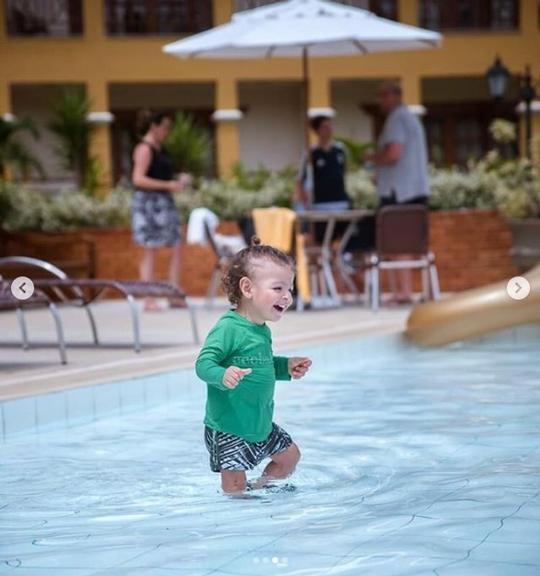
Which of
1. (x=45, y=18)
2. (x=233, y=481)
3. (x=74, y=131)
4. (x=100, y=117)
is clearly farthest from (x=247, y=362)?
(x=45, y=18)

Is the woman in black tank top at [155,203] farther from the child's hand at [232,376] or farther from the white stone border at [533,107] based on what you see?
the white stone border at [533,107]

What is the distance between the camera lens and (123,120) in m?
27.5

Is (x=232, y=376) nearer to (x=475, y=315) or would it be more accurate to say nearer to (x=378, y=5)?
(x=475, y=315)

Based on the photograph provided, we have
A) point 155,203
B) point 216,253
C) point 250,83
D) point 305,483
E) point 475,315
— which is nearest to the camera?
point 305,483

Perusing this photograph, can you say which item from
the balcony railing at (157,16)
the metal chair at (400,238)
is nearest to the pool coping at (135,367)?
the metal chair at (400,238)

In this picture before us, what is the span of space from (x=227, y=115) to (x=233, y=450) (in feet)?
72.3

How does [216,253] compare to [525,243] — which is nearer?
[216,253]

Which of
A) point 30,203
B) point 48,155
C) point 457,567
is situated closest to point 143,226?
point 30,203

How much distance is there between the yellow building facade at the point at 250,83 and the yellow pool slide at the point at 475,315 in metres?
16.9

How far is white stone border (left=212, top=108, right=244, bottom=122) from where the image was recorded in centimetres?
2592

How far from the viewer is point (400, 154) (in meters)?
11.0

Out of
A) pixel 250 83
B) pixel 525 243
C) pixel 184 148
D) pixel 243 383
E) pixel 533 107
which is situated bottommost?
pixel 525 243

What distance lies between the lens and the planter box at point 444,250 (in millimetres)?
12969

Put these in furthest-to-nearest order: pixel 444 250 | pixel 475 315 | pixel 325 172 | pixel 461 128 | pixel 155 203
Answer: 1. pixel 461 128
2. pixel 444 250
3. pixel 325 172
4. pixel 155 203
5. pixel 475 315
